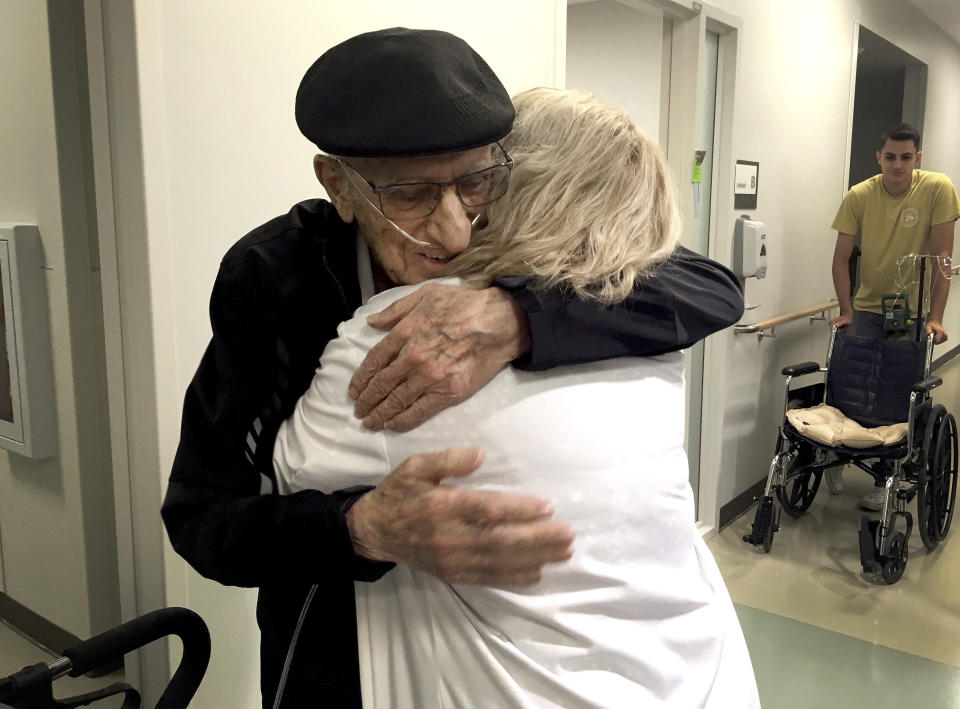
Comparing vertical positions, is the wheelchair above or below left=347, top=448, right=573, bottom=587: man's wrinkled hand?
below

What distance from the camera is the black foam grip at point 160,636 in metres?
0.98

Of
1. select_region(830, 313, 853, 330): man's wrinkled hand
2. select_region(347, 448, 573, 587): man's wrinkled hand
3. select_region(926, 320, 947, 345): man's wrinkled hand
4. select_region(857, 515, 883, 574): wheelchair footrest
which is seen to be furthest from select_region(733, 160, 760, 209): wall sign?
select_region(347, 448, 573, 587): man's wrinkled hand

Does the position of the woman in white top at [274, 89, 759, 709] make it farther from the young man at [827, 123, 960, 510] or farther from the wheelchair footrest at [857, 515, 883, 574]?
the young man at [827, 123, 960, 510]

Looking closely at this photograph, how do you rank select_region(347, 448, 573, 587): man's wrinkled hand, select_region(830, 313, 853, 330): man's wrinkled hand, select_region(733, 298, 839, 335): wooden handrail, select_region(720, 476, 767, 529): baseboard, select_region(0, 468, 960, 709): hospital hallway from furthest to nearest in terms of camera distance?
select_region(830, 313, 853, 330): man's wrinkled hand, select_region(720, 476, 767, 529): baseboard, select_region(733, 298, 839, 335): wooden handrail, select_region(0, 468, 960, 709): hospital hallway, select_region(347, 448, 573, 587): man's wrinkled hand

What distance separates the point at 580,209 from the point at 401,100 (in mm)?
206

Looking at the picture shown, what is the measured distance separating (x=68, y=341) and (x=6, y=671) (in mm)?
570

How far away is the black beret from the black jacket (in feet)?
0.53

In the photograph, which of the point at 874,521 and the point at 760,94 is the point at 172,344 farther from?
the point at 760,94

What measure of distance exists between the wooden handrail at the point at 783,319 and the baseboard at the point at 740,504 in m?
0.80

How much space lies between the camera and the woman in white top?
0.72m

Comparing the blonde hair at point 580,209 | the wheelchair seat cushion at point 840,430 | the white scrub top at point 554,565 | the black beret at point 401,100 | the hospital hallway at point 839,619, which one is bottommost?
the hospital hallway at point 839,619

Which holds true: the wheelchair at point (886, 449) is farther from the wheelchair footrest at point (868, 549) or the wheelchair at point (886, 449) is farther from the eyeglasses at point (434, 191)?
the eyeglasses at point (434, 191)

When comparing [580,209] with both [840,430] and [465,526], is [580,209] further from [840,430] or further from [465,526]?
[840,430]

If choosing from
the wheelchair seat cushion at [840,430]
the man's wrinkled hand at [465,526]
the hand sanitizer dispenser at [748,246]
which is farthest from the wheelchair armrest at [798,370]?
the man's wrinkled hand at [465,526]
